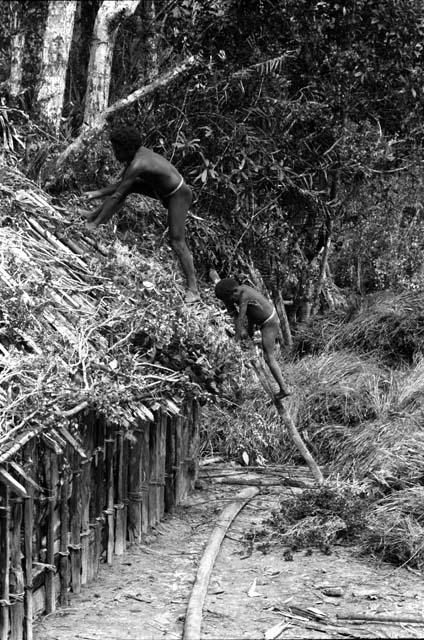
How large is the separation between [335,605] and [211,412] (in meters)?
4.67

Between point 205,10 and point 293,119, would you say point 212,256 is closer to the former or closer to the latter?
point 293,119

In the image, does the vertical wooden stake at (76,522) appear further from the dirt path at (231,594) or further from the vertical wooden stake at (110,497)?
the vertical wooden stake at (110,497)

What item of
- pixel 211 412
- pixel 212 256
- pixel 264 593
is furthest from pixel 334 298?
pixel 264 593

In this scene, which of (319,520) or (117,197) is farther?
(117,197)

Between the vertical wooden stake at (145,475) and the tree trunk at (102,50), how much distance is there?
4.95m

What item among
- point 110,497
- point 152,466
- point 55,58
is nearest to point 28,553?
point 110,497

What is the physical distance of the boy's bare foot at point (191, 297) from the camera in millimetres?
7836

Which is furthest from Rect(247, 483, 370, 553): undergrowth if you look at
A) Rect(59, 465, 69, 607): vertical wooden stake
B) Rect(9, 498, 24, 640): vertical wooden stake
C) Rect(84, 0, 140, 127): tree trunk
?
Rect(84, 0, 140, 127): tree trunk

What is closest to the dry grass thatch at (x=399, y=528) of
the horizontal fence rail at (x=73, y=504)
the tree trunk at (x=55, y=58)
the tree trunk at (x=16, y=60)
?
the horizontal fence rail at (x=73, y=504)

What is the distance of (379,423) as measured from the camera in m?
9.36

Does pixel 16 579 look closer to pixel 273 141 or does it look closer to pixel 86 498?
pixel 86 498

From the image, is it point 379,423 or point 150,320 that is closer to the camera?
point 150,320

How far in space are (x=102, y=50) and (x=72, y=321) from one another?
5.32 m

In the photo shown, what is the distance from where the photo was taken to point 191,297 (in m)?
7.91
